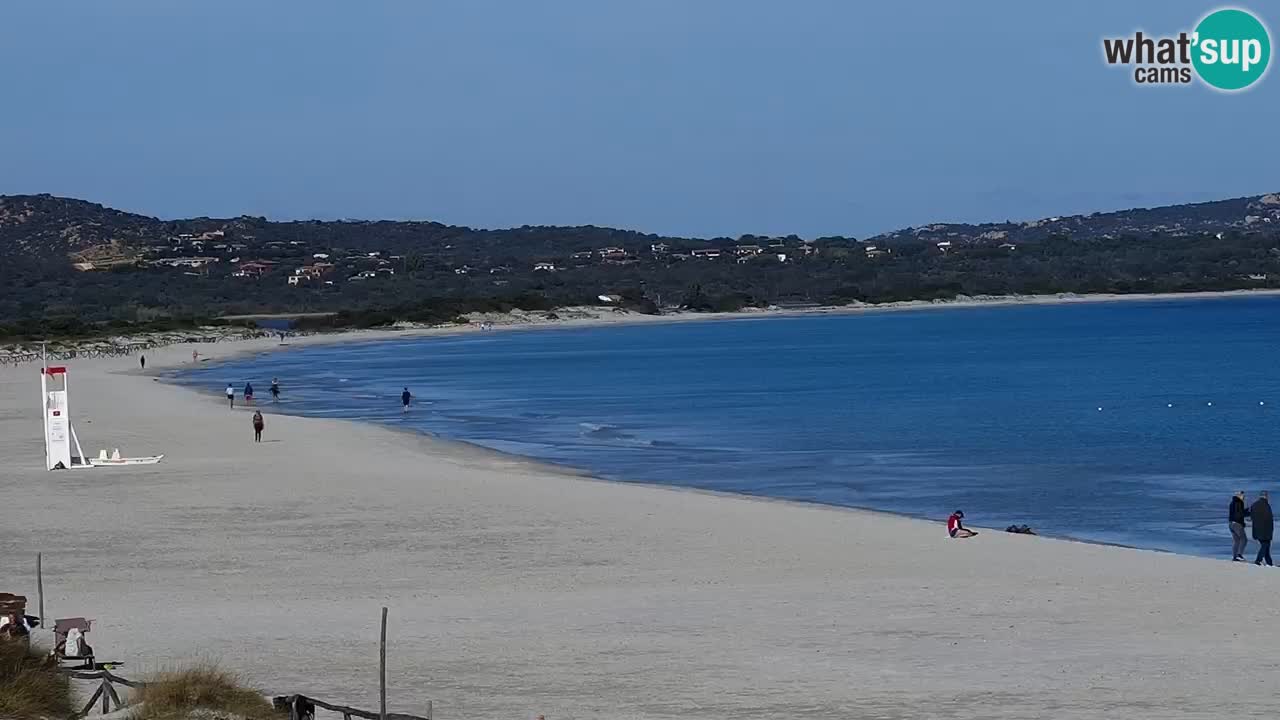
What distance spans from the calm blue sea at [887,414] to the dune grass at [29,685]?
1395 cm

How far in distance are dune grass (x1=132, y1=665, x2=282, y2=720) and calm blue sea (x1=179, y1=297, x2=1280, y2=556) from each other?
13394mm

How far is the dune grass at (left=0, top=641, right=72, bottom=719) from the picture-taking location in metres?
10.1

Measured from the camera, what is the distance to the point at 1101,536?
2158 centimetres

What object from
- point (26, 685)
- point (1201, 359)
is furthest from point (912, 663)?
point (1201, 359)

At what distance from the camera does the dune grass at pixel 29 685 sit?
1005cm

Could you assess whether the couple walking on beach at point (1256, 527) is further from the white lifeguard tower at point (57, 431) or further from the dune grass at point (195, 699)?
the white lifeguard tower at point (57, 431)

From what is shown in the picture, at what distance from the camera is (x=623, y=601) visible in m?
15.6

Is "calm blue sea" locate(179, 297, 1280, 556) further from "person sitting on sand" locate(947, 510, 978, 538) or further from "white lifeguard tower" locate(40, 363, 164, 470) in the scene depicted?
"white lifeguard tower" locate(40, 363, 164, 470)

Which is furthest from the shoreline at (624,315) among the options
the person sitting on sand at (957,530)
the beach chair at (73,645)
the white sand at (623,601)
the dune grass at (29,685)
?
the dune grass at (29,685)

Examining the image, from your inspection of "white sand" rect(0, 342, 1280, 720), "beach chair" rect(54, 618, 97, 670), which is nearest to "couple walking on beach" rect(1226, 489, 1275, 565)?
"white sand" rect(0, 342, 1280, 720)

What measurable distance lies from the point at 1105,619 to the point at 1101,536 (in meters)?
7.26

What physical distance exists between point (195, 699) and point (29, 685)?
1.16 metres

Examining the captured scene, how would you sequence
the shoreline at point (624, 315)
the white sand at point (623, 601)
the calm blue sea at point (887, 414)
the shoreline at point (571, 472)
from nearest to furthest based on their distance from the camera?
the white sand at point (623, 601)
the shoreline at point (571, 472)
the calm blue sea at point (887, 414)
the shoreline at point (624, 315)

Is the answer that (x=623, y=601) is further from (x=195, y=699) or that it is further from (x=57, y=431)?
(x=57, y=431)
